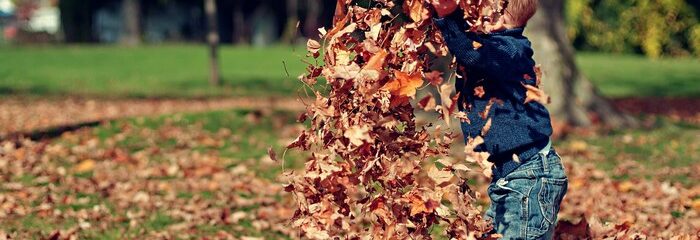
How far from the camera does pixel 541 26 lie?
11.6 metres

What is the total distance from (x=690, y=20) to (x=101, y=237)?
30.3 metres

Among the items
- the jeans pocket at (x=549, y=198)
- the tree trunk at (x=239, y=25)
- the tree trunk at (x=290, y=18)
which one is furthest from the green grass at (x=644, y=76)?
the tree trunk at (x=239, y=25)

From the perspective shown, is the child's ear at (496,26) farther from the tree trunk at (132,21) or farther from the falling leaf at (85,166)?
the tree trunk at (132,21)

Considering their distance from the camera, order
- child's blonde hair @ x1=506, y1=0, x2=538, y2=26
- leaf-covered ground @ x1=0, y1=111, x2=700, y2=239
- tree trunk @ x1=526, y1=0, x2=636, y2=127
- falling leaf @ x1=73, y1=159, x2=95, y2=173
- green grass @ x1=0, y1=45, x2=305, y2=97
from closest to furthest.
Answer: child's blonde hair @ x1=506, y1=0, x2=538, y2=26 → leaf-covered ground @ x1=0, y1=111, x2=700, y2=239 → falling leaf @ x1=73, y1=159, x2=95, y2=173 → tree trunk @ x1=526, y1=0, x2=636, y2=127 → green grass @ x1=0, y1=45, x2=305, y2=97

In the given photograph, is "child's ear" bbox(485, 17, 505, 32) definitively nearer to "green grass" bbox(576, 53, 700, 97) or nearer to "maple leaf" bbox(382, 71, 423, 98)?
"maple leaf" bbox(382, 71, 423, 98)

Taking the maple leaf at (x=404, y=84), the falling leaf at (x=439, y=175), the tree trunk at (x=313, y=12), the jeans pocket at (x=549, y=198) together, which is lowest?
the tree trunk at (x=313, y=12)

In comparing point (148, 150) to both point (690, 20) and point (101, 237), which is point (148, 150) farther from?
point (690, 20)

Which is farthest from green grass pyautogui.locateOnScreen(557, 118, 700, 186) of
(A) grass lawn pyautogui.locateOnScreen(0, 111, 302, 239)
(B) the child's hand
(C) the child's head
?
(B) the child's hand

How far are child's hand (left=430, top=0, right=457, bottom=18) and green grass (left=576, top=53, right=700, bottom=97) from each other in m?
16.6

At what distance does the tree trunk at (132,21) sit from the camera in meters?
42.6

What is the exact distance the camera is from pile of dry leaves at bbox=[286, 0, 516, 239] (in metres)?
3.21

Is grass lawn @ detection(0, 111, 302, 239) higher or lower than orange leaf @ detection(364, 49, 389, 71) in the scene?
lower

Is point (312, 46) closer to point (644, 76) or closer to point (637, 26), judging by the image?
point (644, 76)

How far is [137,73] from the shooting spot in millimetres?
23688
